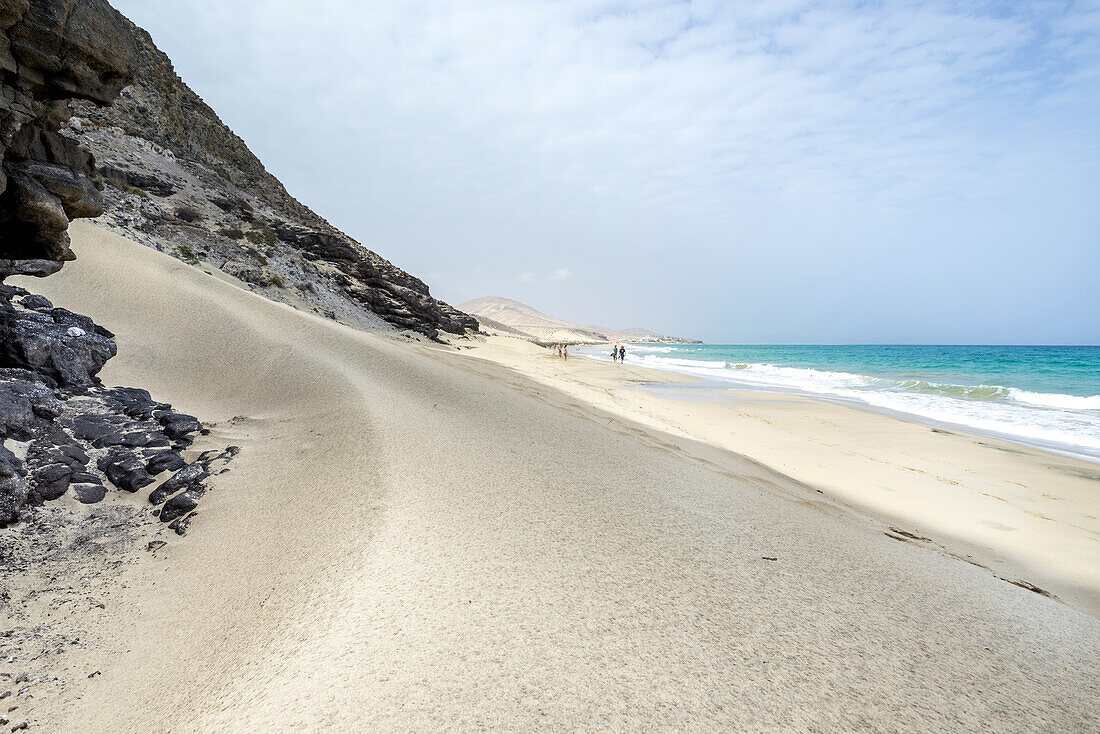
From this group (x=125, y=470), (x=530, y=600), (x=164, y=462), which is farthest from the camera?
(x=164, y=462)

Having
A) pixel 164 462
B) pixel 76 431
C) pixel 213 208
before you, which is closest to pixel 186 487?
pixel 164 462

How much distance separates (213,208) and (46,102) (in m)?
15.4

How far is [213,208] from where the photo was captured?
15797 mm

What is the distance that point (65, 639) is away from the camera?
1688 mm

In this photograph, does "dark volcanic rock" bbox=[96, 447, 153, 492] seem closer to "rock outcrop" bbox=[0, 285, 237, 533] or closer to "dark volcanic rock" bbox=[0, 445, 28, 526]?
"rock outcrop" bbox=[0, 285, 237, 533]

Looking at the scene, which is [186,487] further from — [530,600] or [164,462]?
[530,600]

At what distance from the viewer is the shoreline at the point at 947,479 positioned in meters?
4.16

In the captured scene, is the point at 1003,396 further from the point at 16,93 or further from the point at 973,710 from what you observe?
the point at 16,93

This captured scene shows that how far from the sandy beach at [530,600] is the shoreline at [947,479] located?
0.38 feet

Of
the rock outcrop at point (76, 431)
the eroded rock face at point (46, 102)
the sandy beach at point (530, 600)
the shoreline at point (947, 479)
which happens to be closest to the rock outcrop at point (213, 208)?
the eroded rock face at point (46, 102)

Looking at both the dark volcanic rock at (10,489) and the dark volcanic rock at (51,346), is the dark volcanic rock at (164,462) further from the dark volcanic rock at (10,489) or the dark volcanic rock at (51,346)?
the dark volcanic rock at (51,346)

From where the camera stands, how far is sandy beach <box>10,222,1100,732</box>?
139 cm

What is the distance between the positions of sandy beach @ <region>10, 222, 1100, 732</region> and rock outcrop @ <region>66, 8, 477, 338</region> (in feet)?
37.1

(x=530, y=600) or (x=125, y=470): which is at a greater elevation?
(x=125, y=470)
